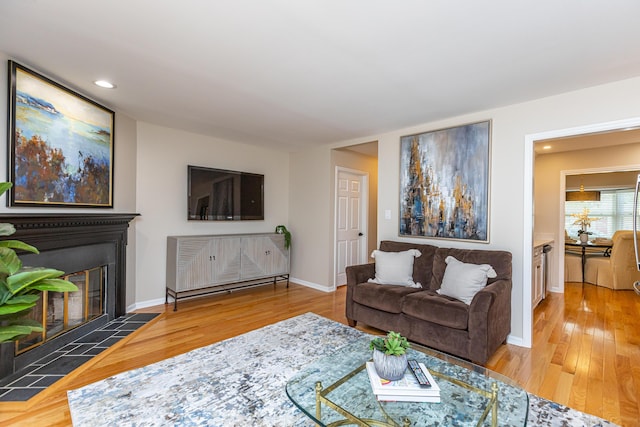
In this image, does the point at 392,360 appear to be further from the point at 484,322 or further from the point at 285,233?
the point at 285,233

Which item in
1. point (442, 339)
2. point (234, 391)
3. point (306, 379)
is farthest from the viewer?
point (442, 339)

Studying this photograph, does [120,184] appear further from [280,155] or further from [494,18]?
[494,18]

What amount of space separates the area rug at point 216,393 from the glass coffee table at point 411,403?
1.21 feet

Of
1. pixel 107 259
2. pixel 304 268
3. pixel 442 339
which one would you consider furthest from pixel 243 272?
pixel 442 339

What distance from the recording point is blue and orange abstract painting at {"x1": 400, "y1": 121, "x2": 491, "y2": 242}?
314 cm

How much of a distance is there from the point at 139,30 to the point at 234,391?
92.0 inches

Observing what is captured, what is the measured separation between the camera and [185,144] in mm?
4078

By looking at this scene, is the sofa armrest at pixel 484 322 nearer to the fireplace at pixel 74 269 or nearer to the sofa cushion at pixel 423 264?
the sofa cushion at pixel 423 264

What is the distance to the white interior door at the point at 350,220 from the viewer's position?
4.84 meters

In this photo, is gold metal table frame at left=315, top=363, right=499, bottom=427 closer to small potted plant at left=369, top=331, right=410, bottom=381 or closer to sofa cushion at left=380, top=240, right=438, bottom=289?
small potted plant at left=369, top=331, right=410, bottom=381

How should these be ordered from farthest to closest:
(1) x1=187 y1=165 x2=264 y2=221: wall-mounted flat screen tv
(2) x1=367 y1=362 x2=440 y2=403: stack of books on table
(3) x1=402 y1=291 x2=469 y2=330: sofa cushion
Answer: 1. (1) x1=187 y1=165 x2=264 y2=221: wall-mounted flat screen tv
2. (3) x1=402 y1=291 x2=469 y2=330: sofa cushion
3. (2) x1=367 y1=362 x2=440 y2=403: stack of books on table

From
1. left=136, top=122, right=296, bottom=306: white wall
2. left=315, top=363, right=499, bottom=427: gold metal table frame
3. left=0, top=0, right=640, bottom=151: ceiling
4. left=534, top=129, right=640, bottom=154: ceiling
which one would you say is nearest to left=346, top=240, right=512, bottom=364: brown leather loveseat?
left=315, top=363, right=499, bottom=427: gold metal table frame

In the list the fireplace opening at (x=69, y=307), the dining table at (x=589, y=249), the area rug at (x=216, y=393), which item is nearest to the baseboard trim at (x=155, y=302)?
the fireplace opening at (x=69, y=307)

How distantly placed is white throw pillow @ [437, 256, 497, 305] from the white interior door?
7.17 ft
